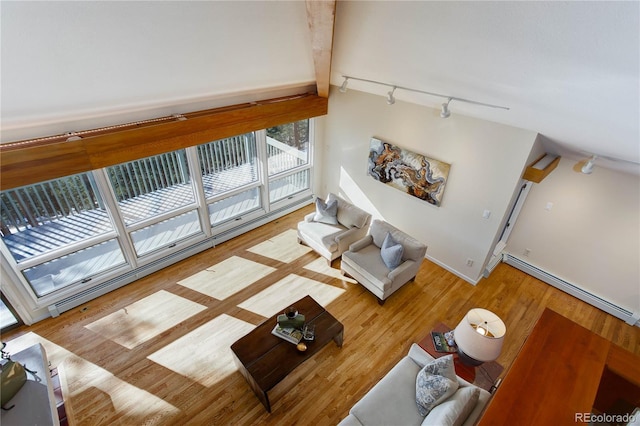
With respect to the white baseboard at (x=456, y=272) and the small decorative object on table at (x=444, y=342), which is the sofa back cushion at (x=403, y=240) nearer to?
the white baseboard at (x=456, y=272)

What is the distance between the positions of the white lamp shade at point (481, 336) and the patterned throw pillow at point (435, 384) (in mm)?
201

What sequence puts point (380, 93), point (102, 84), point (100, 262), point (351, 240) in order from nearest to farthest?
point (102, 84)
point (100, 262)
point (380, 93)
point (351, 240)

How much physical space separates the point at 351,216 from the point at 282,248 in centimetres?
129

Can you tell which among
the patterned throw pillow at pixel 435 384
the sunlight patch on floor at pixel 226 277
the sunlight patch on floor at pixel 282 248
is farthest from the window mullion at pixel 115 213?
the patterned throw pillow at pixel 435 384

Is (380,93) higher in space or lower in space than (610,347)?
higher

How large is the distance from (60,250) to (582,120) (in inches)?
222

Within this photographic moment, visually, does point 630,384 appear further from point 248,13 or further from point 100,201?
point 100,201

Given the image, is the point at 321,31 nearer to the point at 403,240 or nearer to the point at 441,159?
the point at 441,159

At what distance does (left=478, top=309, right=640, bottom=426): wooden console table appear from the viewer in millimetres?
2029

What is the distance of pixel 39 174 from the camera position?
292 cm

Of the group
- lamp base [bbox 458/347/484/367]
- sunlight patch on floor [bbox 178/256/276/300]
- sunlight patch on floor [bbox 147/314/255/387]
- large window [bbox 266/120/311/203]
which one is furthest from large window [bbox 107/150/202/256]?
lamp base [bbox 458/347/484/367]

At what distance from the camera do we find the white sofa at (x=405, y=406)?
2.38 m

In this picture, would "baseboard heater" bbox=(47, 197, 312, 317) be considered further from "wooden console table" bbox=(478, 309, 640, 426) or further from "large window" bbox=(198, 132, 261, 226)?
"wooden console table" bbox=(478, 309, 640, 426)

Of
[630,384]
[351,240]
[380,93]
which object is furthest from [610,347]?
[380,93]
